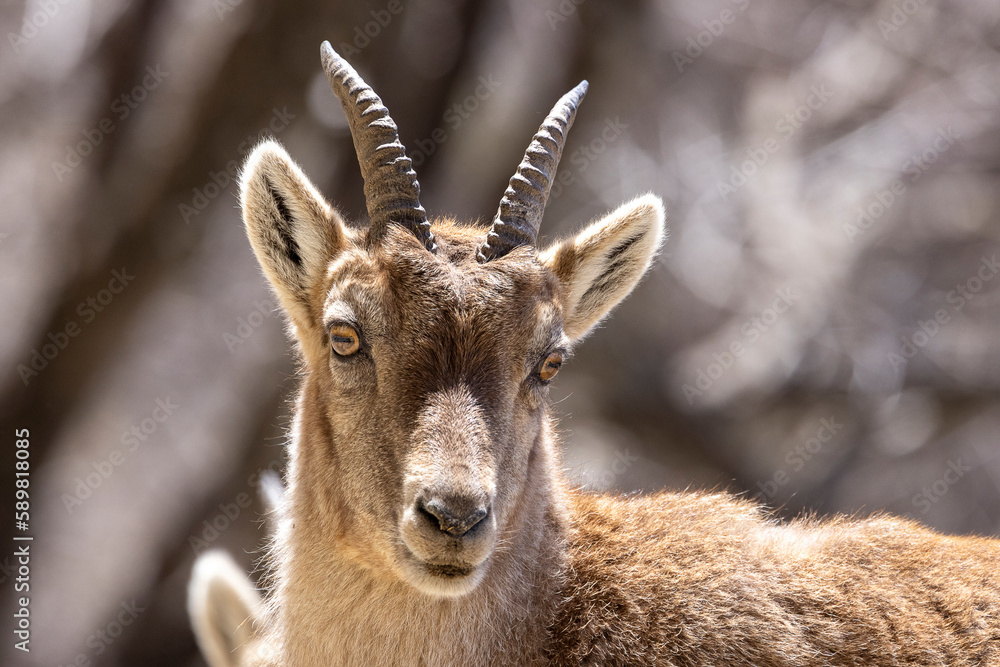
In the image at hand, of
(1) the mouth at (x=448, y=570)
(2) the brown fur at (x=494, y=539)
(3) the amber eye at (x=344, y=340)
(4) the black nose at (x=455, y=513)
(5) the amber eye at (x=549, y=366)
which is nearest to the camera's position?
(4) the black nose at (x=455, y=513)

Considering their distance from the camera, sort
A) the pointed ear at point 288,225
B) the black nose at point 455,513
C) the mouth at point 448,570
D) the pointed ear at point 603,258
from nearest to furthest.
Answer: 1. the black nose at point 455,513
2. the mouth at point 448,570
3. the pointed ear at point 288,225
4. the pointed ear at point 603,258

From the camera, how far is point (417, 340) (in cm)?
395

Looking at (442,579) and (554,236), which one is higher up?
(554,236)

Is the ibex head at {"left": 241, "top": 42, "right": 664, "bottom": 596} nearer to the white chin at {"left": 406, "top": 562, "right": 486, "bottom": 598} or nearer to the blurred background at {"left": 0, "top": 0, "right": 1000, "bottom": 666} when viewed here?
the white chin at {"left": 406, "top": 562, "right": 486, "bottom": 598}

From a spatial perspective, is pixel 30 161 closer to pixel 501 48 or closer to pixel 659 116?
pixel 501 48

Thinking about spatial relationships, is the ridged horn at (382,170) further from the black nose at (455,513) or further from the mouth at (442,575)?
the mouth at (442,575)

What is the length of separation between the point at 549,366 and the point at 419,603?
4.30 ft

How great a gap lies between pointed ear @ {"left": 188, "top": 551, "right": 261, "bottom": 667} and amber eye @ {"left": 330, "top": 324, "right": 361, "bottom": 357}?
3.18m

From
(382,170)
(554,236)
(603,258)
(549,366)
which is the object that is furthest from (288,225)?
(554,236)

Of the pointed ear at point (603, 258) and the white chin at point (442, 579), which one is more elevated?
the pointed ear at point (603, 258)

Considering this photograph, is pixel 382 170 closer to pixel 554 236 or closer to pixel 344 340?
pixel 344 340

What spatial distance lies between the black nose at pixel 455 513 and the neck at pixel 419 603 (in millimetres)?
763

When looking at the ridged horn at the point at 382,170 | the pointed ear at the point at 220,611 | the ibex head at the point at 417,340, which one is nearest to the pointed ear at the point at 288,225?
the ibex head at the point at 417,340

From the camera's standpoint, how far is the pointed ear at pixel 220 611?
655 cm
